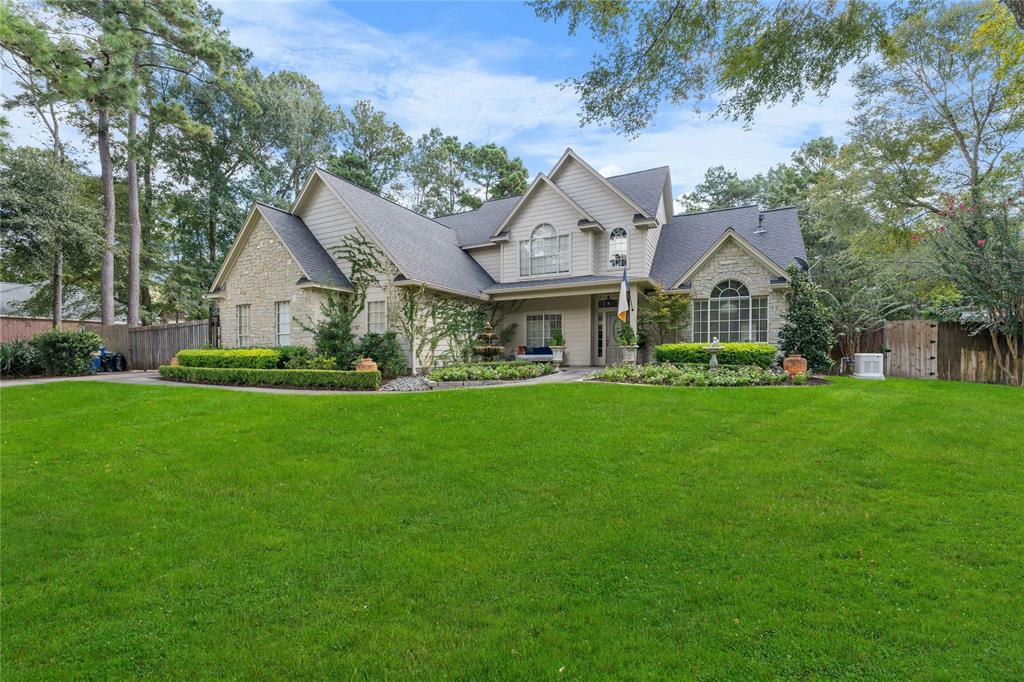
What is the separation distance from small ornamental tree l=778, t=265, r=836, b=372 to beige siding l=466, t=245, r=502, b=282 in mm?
10358

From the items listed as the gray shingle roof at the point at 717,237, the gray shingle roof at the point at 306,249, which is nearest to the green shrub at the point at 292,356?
the gray shingle roof at the point at 306,249

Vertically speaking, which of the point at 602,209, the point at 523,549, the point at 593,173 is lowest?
the point at 523,549

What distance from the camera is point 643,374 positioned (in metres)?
11.8

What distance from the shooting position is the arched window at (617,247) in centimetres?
1745

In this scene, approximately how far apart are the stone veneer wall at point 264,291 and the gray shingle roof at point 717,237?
12.4m

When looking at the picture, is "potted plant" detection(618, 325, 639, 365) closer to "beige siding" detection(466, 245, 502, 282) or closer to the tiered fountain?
the tiered fountain

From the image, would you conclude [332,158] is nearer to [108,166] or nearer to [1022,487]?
[108,166]

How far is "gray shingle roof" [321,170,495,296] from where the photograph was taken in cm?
1576

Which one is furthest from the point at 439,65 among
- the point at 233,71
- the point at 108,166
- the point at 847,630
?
the point at 108,166

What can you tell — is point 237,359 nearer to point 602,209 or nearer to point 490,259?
point 490,259

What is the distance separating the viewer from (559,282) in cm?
1755

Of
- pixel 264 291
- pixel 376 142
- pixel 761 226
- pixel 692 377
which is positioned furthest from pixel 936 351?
pixel 376 142

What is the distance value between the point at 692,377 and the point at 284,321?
13027mm

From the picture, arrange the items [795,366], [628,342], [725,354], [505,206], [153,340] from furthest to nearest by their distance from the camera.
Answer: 1. [505,206]
2. [153,340]
3. [628,342]
4. [725,354]
5. [795,366]
